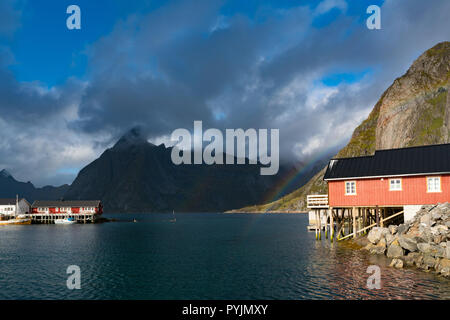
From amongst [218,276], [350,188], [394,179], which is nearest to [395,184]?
[394,179]

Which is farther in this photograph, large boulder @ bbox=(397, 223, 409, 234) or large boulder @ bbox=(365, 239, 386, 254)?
large boulder @ bbox=(365, 239, 386, 254)

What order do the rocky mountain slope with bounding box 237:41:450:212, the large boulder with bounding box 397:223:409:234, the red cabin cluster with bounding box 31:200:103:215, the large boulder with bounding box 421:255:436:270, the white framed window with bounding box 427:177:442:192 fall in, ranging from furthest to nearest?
the rocky mountain slope with bounding box 237:41:450:212 < the red cabin cluster with bounding box 31:200:103:215 < the white framed window with bounding box 427:177:442:192 < the large boulder with bounding box 397:223:409:234 < the large boulder with bounding box 421:255:436:270

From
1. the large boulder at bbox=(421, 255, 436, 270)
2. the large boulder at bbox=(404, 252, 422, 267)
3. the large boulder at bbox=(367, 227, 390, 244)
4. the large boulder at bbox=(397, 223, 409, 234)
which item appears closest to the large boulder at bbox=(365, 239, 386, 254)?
the large boulder at bbox=(367, 227, 390, 244)

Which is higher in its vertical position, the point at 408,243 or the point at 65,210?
the point at 408,243

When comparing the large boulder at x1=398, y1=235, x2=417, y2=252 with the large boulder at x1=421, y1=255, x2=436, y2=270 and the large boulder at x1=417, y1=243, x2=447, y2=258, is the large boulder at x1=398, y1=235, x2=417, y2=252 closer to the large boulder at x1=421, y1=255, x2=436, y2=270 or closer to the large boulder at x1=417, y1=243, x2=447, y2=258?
the large boulder at x1=417, y1=243, x2=447, y2=258

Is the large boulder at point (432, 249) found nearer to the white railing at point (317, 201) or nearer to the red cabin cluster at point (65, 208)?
the white railing at point (317, 201)

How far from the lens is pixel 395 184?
4472 centimetres

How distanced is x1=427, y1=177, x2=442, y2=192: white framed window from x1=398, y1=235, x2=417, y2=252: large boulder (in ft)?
34.5

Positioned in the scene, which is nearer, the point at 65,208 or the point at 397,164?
the point at 397,164

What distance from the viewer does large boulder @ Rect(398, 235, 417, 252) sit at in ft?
112

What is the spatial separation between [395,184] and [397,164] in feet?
9.19

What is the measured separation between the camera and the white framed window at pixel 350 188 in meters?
47.7

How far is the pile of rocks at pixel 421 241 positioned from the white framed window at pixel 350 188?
24.0 ft

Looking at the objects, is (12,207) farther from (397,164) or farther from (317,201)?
(397,164)
